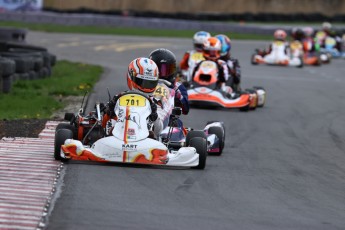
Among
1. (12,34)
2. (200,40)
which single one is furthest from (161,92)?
(12,34)

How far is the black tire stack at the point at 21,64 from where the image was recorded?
49.6 feet

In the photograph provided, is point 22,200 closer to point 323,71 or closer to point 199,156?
point 199,156

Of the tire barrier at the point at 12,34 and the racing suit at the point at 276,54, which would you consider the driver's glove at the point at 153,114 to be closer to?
the tire barrier at the point at 12,34

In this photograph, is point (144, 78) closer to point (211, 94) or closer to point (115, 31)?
point (211, 94)

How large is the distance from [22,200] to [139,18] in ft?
122

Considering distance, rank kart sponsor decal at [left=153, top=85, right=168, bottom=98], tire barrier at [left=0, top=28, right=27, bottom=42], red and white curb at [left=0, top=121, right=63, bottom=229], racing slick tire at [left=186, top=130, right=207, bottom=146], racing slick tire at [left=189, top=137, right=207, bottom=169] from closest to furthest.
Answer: red and white curb at [left=0, top=121, right=63, bottom=229] → racing slick tire at [left=189, top=137, right=207, bottom=169] → racing slick tire at [left=186, top=130, right=207, bottom=146] → kart sponsor decal at [left=153, top=85, right=168, bottom=98] → tire barrier at [left=0, top=28, right=27, bottom=42]

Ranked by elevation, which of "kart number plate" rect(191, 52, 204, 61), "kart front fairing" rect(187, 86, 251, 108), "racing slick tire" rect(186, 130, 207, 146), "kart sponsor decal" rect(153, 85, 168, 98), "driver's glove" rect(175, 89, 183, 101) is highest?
"kart sponsor decal" rect(153, 85, 168, 98)

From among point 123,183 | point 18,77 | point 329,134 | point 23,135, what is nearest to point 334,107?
point 329,134

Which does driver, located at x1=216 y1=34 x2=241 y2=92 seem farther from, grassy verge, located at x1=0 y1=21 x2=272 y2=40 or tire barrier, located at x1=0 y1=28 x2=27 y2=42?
grassy verge, located at x1=0 y1=21 x2=272 y2=40

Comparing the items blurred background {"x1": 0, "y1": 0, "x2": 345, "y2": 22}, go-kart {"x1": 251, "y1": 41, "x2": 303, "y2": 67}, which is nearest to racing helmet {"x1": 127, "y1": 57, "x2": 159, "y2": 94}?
go-kart {"x1": 251, "y1": 41, "x2": 303, "y2": 67}

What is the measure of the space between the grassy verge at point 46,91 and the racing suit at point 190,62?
65.5 inches

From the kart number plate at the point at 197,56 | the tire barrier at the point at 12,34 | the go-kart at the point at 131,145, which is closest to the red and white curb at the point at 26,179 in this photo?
the go-kart at the point at 131,145

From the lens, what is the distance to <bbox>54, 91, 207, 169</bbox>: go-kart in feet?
29.0

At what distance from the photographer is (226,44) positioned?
57.3 feet
